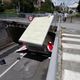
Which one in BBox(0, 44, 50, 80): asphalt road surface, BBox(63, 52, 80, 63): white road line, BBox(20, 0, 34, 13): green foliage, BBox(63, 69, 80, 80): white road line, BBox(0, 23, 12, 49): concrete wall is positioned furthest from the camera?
BBox(20, 0, 34, 13): green foliage

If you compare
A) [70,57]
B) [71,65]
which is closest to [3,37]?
[71,65]

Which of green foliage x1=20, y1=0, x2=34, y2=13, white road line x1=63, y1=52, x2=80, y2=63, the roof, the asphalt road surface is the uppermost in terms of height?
the roof

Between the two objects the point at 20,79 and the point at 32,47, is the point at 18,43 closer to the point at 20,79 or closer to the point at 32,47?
the point at 32,47

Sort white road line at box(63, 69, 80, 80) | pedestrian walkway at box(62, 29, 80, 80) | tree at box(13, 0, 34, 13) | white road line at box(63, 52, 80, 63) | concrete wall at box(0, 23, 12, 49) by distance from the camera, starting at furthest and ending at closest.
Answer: tree at box(13, 0, 34, 13) < white road line at box(63, 52, 80, 63) < concrete wall at box(0, 23, 12, 49) < pedestrian walkway at box(62, 29, 80, 80) < white road line at box(63, 69, 80, 80)

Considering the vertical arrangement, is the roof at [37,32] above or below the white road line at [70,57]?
above

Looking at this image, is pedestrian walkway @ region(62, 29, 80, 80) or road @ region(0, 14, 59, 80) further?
road @ region(0, 14, 59, 80)

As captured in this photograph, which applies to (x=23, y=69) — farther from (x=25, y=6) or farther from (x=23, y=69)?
(x=25, y=6)

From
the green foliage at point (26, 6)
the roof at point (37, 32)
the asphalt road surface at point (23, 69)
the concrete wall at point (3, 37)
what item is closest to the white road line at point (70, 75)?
the asphalt road surface at point (23, 69)

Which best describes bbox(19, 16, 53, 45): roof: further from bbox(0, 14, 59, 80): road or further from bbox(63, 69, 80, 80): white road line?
bbox(63, 69, 80, 80): white road line

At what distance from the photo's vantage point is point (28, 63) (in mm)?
10281

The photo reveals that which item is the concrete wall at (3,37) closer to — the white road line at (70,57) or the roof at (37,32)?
Result: the roof at (37,32)

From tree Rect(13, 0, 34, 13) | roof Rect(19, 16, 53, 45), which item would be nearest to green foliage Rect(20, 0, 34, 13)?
tree Rect(13, 0, 34, 13)

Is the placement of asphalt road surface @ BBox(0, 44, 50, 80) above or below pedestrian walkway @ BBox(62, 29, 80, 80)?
below

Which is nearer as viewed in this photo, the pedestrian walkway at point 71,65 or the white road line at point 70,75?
the white road line at point 70,75
